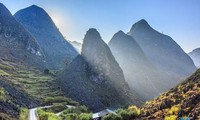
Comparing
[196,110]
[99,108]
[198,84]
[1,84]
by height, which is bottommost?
[196,110]

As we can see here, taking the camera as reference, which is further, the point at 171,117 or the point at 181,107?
the point at 181,107

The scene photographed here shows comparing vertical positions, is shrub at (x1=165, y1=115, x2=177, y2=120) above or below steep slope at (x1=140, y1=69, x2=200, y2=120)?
below

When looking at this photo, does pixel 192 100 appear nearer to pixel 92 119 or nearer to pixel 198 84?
pixel 198 84

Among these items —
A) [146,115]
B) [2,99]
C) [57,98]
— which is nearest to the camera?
[146,115]

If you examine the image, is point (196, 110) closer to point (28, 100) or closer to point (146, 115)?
point (146, 115)

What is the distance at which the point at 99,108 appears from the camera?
19650cm

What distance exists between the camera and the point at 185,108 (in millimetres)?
67750

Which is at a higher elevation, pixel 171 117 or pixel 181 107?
pixel 181 107

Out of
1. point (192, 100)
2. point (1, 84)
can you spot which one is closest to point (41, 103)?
point (1, 84)

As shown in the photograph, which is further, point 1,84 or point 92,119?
point 1,84

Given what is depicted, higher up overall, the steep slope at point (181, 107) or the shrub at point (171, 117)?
the steep slope at point (181, 107)

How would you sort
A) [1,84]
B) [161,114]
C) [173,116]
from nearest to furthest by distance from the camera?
1. [173,116]
2. [161,114]
3. [1,84]

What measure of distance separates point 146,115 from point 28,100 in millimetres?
92069

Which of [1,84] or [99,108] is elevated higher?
[1,84]
